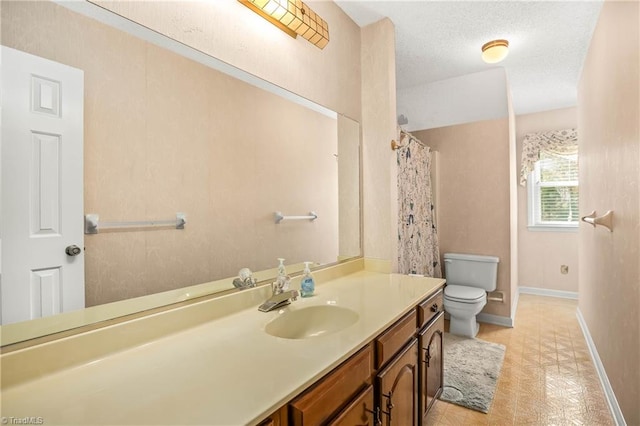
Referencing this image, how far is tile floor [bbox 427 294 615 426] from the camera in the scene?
176 cm

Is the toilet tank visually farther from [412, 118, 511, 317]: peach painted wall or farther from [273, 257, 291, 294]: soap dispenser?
[273, 257, 291, 294]: soap dispenser

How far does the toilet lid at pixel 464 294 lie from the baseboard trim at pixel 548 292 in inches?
73.4

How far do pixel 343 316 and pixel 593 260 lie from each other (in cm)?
235

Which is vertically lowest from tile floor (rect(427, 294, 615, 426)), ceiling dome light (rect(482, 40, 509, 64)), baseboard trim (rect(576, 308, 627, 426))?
tile floor (rect(427, 294, 615, 426))

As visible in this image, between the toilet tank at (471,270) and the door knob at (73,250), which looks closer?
the door knob at (73,250)

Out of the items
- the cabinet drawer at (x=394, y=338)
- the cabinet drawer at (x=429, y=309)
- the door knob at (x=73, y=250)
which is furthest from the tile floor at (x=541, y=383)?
the door knob at (x=73, y=250)

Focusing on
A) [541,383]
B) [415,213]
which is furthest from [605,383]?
[415,213]

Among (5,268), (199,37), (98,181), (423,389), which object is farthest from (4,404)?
(423,389)

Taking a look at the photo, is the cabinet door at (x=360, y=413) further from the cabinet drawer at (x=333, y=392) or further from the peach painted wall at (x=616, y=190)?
the peach painted wall at (x=616, y=190)

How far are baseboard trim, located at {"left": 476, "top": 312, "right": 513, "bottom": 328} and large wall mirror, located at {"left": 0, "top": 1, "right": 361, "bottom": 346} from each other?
2635mm

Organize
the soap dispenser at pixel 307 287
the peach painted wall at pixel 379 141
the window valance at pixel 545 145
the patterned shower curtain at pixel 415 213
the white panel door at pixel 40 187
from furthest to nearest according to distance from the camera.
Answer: the window valance at pixel 545 145
the patterned shower curtain at pixel 415 213
the peach painted wall at pixel 379 141
the soap dispenser at pixel 307 287
the white panel door at pixel 40 187

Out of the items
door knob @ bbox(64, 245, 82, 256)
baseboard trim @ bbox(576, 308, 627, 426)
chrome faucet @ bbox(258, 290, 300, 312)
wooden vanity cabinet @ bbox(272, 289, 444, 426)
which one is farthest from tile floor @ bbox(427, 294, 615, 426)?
door knob @ bbox(64, 245, 82, 256)

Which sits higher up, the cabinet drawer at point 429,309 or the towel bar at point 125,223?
the towel bar at point 125,223

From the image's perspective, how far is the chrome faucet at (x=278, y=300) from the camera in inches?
49.6
